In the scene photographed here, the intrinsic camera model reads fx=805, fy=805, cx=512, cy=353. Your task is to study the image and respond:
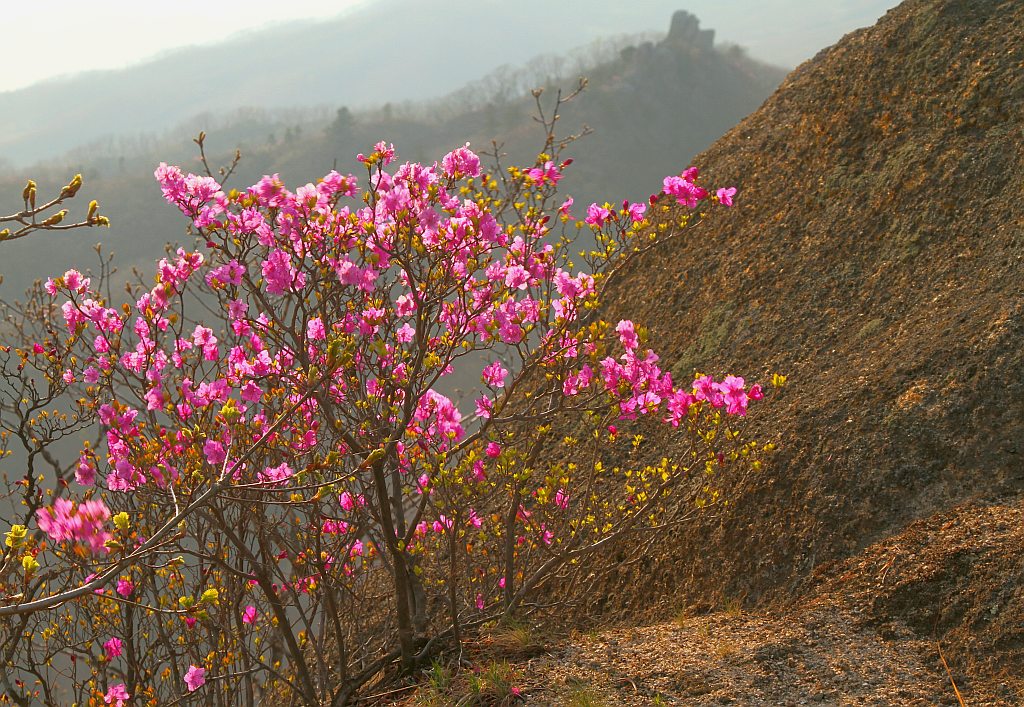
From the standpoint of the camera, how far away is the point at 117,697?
514cm

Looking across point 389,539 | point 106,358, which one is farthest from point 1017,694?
point 106,358

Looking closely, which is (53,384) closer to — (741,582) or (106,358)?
(106,358)

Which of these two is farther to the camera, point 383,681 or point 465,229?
point 383,681

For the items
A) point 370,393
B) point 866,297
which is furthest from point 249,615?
point 866,297

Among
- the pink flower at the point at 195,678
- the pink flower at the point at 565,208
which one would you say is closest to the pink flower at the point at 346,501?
the pink flower at the point at 195,678

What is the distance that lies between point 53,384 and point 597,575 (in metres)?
3.49

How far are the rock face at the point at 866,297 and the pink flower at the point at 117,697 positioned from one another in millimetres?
3048

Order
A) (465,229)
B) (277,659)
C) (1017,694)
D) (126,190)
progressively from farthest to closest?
(126,190), (277,659), (465,229), (1017,694)

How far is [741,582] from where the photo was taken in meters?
4.20

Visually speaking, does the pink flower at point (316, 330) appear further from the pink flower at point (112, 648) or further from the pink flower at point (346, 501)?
the pink flower at point (112, 648)

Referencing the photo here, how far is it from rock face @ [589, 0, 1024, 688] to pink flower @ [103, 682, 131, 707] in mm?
3048

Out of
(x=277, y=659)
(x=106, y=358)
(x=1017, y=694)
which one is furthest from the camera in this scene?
(x=277, y=659)

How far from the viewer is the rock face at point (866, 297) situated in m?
4.10

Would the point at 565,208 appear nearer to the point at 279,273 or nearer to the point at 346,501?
the point at 279,273
